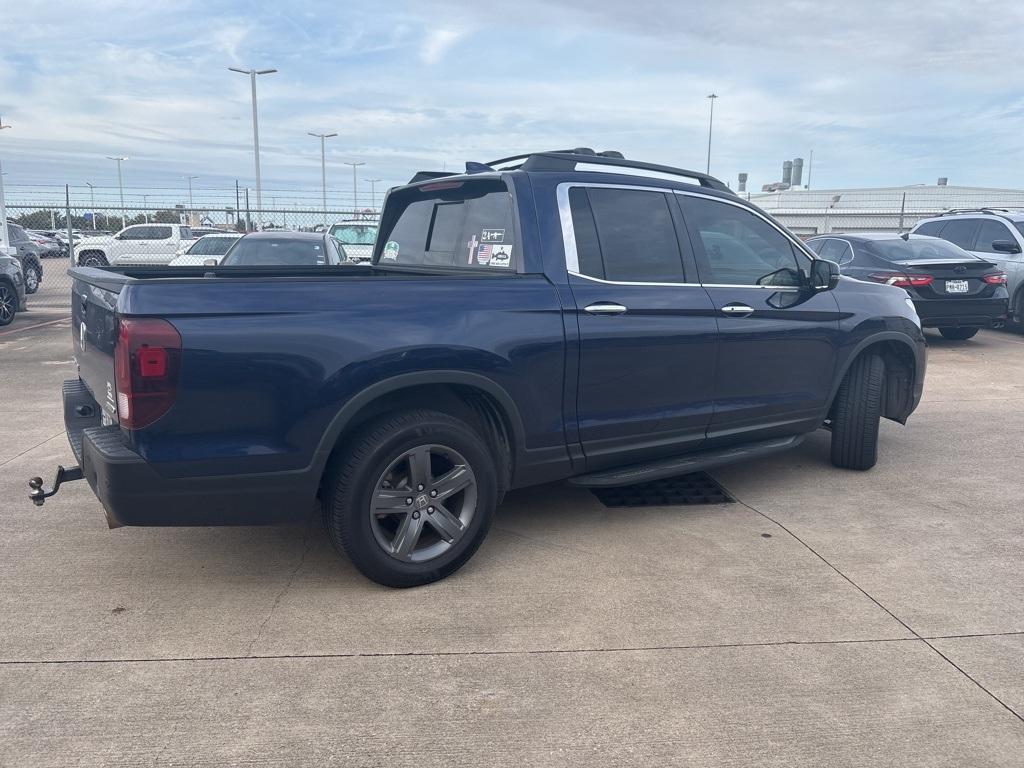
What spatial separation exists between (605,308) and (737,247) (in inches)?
48.2

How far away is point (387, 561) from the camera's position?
12.0ft

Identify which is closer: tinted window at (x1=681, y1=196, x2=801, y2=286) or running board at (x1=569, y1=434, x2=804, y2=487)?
running board at (x1=569, y1=434, x2=804, y2=487)

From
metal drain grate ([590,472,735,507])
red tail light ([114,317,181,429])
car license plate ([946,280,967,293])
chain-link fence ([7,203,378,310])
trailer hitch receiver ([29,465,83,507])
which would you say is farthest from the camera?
chain-link fence ([7,203,378,310])

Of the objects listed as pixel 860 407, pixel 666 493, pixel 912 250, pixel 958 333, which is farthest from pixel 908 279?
pixel 666 493

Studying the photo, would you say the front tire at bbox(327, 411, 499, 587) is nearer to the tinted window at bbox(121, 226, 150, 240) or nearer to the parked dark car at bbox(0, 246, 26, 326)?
the parked dark car at bbox(0, 246, 26, 326)

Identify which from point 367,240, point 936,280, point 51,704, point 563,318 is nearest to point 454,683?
point 51,704

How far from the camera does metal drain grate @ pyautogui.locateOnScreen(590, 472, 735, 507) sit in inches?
197

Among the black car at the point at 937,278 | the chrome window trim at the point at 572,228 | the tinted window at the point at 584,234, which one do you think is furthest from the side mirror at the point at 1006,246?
the tinted window at the point at 584,234

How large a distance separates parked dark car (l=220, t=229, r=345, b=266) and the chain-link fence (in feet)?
4.05

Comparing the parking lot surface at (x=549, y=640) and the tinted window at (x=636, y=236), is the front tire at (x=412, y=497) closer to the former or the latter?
the parking lot surface at (x=549, y=640)

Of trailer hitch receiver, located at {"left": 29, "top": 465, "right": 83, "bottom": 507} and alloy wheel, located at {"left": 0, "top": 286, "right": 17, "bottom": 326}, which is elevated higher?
trailer hitch receiver, located at {"left": 29, "top": 465, "right": 83, "bottom": 507}

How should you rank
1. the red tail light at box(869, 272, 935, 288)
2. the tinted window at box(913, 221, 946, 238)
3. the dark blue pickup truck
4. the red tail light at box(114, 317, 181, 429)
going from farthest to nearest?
the tinted window at box(913, 221, 946, 238) → the red tail light at box(869, 272, 935, 288) → the dark blue pickup truck → the red tail light at box(114, 317, 181, 429)

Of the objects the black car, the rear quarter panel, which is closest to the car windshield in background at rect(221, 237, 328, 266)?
the black car

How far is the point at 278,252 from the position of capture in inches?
472
